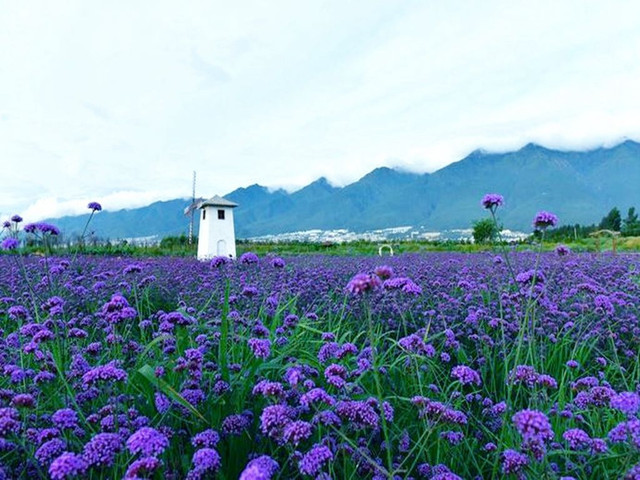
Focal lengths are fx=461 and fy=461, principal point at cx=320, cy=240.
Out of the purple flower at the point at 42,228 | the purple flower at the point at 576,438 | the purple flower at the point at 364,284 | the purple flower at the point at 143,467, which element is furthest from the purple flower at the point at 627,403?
the purple flower at the point at 42,228

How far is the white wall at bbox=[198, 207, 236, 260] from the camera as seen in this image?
27672 mm

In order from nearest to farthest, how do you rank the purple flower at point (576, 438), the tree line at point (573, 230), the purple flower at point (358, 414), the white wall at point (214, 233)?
1. the purple flower at point (358, 414)
2. the purple flower at point (576, 438)
3. the white wall at point (214, 233)
4. the tree line at point (573, 230)

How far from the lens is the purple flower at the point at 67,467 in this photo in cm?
162

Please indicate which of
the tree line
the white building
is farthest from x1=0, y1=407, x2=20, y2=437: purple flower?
the tree line

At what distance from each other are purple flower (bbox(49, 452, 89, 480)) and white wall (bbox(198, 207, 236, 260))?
25952mm

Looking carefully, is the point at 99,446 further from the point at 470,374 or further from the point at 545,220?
the point at 545,220

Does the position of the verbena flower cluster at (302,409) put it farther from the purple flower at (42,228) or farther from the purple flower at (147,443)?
the purple flower at (42,228)

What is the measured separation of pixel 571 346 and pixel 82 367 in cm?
493

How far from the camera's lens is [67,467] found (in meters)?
1.64

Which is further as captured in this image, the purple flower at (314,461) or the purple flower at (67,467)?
the purple flower at (314,461)

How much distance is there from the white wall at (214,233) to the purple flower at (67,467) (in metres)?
26.0

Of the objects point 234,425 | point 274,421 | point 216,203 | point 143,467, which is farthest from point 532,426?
point 216,203

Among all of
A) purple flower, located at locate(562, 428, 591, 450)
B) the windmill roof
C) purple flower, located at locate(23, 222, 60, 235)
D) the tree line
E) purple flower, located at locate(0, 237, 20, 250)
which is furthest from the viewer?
the tree line

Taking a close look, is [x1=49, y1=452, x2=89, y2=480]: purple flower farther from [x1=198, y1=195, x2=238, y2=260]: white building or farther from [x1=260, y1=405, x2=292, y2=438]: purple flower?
[x1=198, y1=195, x2=238, y2=260]: white building
